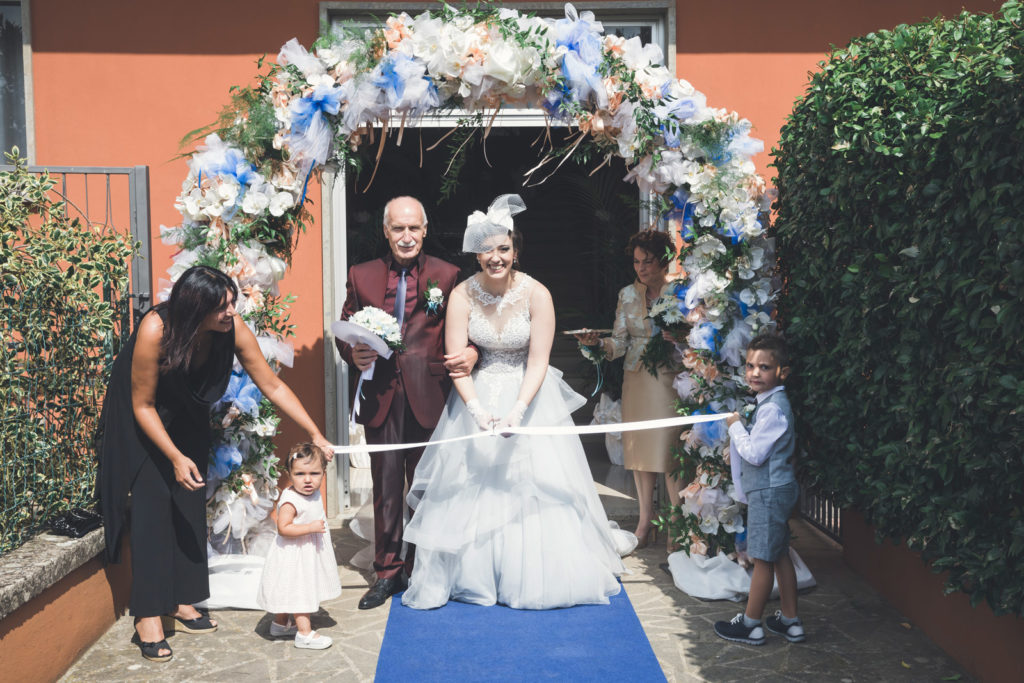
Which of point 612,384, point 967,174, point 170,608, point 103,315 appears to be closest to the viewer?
point 967,174

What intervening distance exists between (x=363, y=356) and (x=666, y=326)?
1.83 m

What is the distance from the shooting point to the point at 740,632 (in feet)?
14.2

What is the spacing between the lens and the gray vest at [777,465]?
4.26m

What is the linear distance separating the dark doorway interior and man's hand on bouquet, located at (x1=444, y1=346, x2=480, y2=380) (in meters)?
3.12

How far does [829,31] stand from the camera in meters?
6.54

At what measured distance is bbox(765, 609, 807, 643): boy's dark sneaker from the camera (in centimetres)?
430

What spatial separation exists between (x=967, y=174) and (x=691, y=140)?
6.13 feet

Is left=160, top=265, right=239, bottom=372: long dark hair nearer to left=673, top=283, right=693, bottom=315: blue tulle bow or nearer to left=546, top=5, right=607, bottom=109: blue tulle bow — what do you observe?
left=546, top=5, right=607, bottom=109: blue tulle bow

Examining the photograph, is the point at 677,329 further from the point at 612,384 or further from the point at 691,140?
the point at 612,384

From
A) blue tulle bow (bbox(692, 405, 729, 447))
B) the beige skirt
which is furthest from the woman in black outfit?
the beige skirt

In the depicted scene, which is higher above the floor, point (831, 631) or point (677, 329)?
point (677, 329)

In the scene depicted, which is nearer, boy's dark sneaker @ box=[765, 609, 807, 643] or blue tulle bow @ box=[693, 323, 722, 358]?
boy's dark sneaker @ box=[765, 609, 807, 643]

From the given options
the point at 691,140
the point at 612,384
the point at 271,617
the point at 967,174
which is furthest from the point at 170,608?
the point at 612,384

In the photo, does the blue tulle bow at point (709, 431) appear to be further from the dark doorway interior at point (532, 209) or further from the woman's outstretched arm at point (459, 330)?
the dark doorway interior at point (532, 209)
